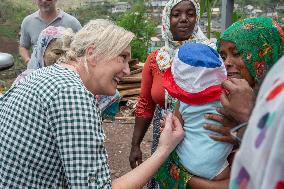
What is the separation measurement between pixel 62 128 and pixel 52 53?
1.48 metres

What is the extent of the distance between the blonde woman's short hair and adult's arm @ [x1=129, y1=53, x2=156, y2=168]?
0.92 meters

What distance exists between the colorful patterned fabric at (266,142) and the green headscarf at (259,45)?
4.32 ft

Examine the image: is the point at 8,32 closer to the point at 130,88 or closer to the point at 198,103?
the point at 130,88

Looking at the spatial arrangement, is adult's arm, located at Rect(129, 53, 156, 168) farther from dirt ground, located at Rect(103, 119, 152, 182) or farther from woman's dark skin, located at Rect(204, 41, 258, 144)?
dirt ground, located at Rect(103, 119, 152, 182)

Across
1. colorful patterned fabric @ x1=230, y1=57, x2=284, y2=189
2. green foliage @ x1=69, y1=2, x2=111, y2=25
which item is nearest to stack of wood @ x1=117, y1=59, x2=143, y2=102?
green foliage @ x1=69, y1=2, x2=111, y2=25

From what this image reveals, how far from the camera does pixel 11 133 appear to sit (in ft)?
5.87

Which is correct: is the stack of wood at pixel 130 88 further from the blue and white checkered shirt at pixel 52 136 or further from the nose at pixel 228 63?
the blue and white checkered shirt at pixel 52 136

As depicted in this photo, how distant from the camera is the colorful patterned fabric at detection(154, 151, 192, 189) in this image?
206 centimetres

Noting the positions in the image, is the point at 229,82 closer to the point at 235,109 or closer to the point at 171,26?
the point at 235,109

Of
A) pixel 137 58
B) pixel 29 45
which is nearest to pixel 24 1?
pixel 137 58

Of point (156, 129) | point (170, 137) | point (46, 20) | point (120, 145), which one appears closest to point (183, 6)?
point (156, 129)

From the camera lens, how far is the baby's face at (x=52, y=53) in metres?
3.02

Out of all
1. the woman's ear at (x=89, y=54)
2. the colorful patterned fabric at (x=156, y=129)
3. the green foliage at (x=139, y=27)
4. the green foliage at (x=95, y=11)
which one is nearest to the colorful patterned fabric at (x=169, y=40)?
the colorful patterned fabric at (x=156, y=129)

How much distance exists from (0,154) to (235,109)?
3.35ft
